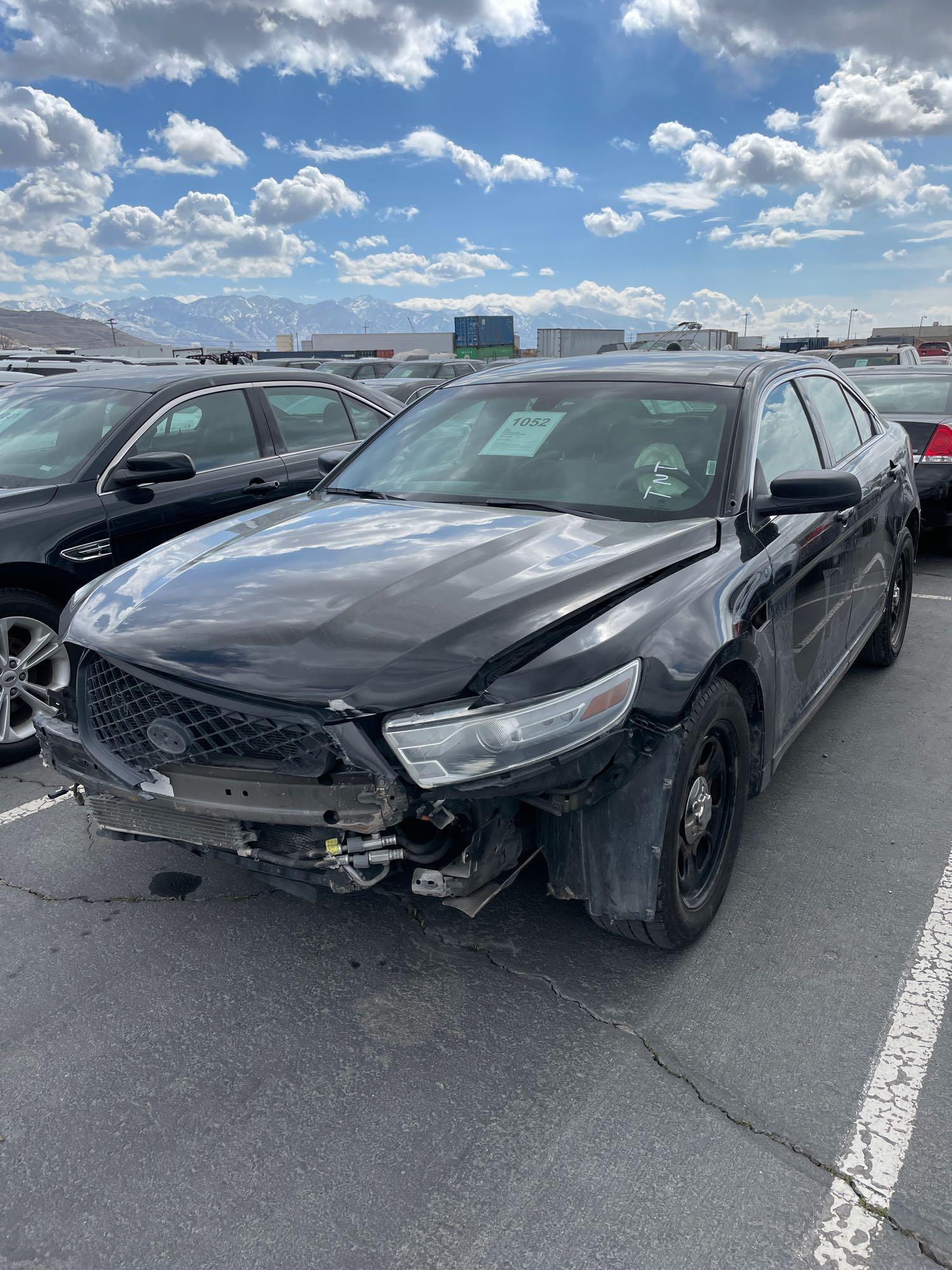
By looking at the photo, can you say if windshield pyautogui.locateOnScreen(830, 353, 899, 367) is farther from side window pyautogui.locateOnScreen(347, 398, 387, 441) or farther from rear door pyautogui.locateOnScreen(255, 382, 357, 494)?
rear door pyautogui.locateOnScreen(255, 382, 357, 494)

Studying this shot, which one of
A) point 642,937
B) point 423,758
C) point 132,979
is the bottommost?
point 132,979

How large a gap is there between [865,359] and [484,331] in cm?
6734

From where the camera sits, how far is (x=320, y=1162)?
6.79ft

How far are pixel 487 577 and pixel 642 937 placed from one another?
1.12m

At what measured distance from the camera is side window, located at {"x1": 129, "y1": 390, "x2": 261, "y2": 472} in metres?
5.14

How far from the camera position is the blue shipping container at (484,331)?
79938 millimetres

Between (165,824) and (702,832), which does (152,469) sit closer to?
(165,824)

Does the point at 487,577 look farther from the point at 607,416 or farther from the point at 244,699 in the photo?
the point at 607,416

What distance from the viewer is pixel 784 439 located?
11.9 ft

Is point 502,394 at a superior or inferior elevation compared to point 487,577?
superior

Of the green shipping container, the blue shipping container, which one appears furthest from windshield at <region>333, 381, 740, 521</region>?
the blue shipping container

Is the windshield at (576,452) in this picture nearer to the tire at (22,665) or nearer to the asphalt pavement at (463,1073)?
the asphalt pavement at (463,1073)

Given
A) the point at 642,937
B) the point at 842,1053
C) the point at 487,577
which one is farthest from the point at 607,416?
the point at 842,1053

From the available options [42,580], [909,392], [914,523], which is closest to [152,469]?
[42,580]
